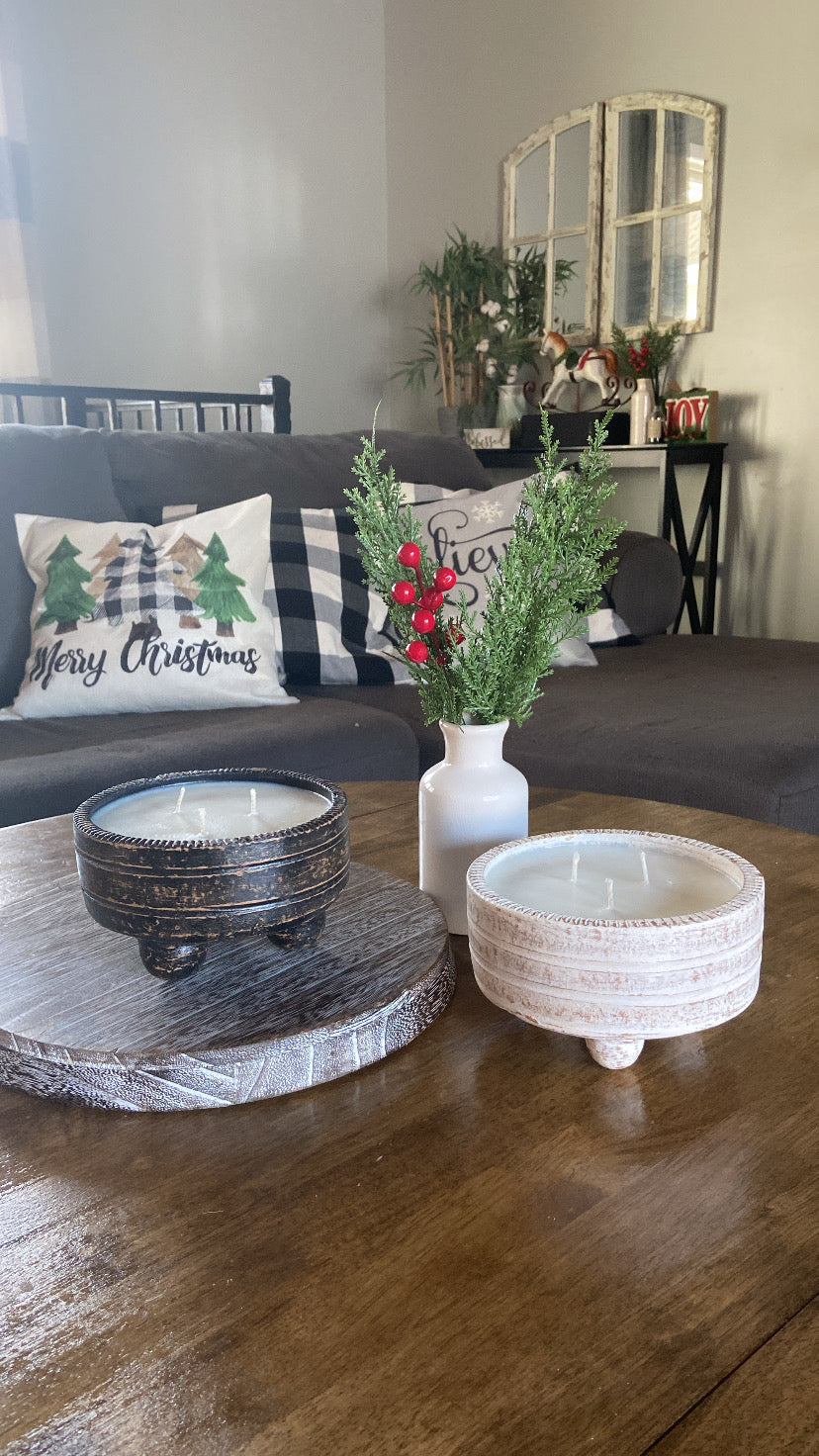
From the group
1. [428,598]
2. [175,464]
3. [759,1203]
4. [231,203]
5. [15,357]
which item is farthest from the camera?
[231,203]

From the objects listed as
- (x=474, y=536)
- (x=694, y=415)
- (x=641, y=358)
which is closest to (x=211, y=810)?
(x=474, y=536)

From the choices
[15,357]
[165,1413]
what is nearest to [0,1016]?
[165,1413]

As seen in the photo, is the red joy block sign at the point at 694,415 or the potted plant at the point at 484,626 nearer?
the potted plant at the point at 484,626

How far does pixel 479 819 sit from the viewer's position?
2.53 feet

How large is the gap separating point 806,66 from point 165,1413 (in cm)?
376

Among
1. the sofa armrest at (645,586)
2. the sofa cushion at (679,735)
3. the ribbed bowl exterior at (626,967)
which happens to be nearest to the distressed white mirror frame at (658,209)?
the sofa armrest at (645,586)

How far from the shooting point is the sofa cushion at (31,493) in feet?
5.74

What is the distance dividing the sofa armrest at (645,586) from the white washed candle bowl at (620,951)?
1661 millimetres

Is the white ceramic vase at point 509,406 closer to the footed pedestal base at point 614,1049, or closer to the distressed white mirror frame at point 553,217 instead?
the distressed white mirror frame at point 553,217

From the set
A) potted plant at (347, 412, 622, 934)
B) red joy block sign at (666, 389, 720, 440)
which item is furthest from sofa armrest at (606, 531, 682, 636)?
potted plant at (347, 412, 622, 934)

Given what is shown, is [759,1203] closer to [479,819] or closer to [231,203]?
[479,819]

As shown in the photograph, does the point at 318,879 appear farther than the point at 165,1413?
Yes

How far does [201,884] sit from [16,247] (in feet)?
13.4

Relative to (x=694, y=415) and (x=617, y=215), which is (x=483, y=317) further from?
(x=694, y=415)
